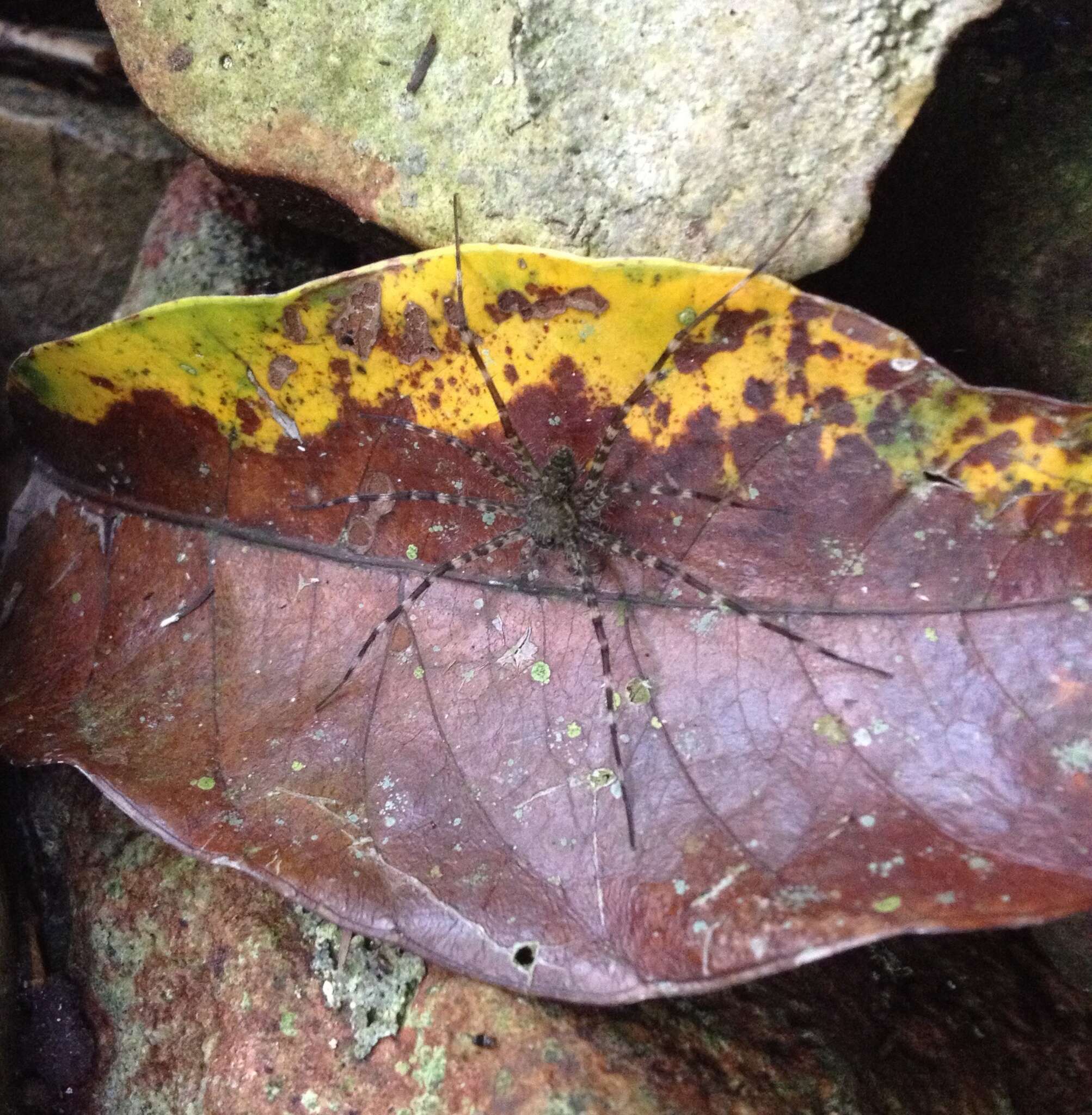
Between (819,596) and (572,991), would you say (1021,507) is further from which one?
(572,991)

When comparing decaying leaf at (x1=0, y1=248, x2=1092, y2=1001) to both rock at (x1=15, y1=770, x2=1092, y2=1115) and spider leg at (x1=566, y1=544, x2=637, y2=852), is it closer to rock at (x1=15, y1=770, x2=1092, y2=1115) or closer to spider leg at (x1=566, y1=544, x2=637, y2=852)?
spider leg at (x1=566, y1=544, x2=637, y2=852)

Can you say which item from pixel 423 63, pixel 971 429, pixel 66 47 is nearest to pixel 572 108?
pixel 423 63

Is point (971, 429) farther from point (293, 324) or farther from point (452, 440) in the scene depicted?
point (293, 324)

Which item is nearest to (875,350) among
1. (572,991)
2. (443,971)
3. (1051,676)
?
(1051,676)

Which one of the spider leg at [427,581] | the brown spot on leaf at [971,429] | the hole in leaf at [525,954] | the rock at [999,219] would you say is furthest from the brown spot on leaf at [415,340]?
the hole in leaf at [525,954]

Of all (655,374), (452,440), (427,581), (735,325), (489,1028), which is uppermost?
(735,325)

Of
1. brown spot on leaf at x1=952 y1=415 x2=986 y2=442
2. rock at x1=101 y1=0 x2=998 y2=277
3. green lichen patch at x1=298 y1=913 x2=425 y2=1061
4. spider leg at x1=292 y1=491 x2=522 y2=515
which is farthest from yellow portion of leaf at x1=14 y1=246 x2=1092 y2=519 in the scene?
green lichen patch at x1=298 y1=913 x2=425 y2=1061
